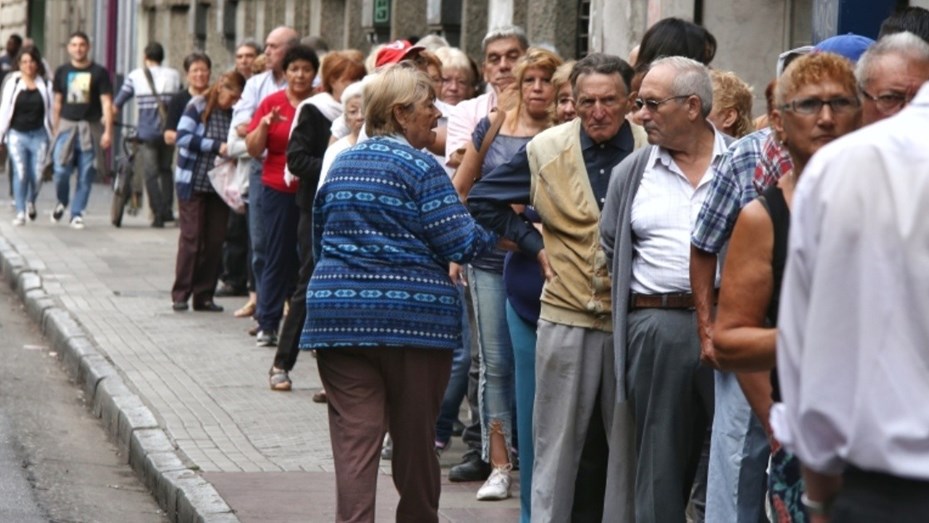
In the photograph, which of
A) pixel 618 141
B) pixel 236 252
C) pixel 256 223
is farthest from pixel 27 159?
pixel 618 141

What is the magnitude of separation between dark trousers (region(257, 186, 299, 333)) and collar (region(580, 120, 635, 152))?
5560 millimetres

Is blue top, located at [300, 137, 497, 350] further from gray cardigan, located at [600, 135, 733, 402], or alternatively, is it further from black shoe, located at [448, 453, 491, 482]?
black shoe, located at [448, 453, 491, 482]

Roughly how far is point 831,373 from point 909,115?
0.44m

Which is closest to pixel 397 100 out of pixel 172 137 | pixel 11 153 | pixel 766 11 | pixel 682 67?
pixel 682 67

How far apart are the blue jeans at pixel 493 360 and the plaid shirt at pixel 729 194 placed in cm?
281

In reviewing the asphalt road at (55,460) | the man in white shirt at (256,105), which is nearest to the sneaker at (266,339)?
the man in white shirt at (256,105)

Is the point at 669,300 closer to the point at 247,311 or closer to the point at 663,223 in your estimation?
the point at 663,223

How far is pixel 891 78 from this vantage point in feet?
16.1

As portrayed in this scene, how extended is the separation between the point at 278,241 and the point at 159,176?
10.4 meters

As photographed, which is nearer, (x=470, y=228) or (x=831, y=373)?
(x=831, y=373)

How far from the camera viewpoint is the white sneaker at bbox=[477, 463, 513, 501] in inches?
332

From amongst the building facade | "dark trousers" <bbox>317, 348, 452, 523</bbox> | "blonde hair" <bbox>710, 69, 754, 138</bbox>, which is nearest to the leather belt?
"dark trousers" <bbox>317, 348, 452, 523</bbox>

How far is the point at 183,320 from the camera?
1522cm

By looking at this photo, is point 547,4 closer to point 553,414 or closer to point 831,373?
point 553,414
